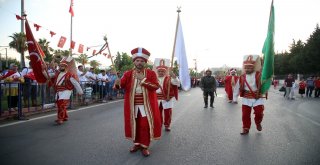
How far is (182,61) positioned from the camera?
7.32 meters

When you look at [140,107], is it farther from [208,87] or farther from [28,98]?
[208,87]

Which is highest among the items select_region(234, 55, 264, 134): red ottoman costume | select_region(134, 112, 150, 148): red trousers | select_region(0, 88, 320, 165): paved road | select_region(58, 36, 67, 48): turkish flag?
select_region(58, 36, 67, 48): turkish flag

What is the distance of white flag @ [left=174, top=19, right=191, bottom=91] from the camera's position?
720 cm

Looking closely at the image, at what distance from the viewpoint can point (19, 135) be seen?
7336mm

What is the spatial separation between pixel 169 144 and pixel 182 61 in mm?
1957

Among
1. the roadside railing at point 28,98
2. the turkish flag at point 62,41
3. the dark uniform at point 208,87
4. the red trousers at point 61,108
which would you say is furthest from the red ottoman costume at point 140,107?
the turkish flag at point 62,41

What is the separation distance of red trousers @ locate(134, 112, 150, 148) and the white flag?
1.74m

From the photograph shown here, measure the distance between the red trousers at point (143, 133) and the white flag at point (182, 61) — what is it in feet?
5.72

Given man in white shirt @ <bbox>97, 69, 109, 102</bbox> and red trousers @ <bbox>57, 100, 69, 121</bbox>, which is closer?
red trousers @ <bbox>57, 100, 69, 121</bbox>

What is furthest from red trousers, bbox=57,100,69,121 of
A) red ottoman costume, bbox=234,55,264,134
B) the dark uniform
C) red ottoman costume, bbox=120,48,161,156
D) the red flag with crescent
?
the dark uniform

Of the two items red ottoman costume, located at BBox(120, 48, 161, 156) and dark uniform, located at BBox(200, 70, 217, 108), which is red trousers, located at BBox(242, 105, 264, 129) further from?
dark uniform, located at BBox(200, 70, 217, 108)

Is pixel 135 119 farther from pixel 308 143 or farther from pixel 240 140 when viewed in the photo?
pixel 308 143

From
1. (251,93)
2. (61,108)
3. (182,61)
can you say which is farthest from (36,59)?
(251,93)

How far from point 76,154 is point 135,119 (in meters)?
1.19
